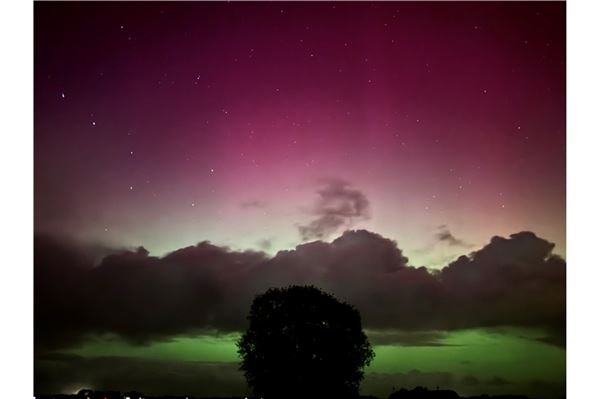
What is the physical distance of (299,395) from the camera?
82.0ft

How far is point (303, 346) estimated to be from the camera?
26141 millimetres

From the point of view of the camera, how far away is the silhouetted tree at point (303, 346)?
2559 cm

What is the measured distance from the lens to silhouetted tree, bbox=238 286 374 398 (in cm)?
2559
